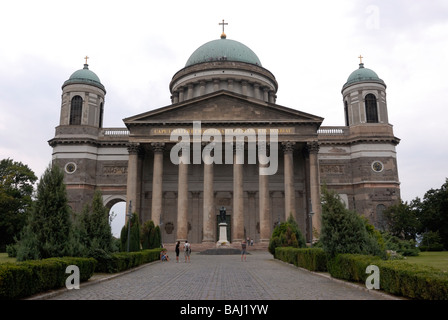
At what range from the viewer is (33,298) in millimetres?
10086

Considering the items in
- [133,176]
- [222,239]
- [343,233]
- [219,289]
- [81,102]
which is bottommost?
[219,289]

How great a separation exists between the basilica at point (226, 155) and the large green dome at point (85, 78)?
13cm

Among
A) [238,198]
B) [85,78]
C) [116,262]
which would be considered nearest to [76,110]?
[85,78]

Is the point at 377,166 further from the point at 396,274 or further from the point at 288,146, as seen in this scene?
the point at 396,274

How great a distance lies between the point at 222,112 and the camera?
135 feet

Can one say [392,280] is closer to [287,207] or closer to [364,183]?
[287,207]

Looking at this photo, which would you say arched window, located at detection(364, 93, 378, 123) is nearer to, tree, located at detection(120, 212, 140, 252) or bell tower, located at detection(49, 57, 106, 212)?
bell tower, located at detection(49, 57, 106, 212)

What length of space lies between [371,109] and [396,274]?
42662 millimetres

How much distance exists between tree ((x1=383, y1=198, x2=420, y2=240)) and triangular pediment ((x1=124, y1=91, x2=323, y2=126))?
13338 mm

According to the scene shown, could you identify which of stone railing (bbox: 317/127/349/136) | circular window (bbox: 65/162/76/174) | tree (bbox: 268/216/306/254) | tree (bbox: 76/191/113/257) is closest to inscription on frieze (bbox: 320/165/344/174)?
stone railing (bbox: 317/127/349/136)

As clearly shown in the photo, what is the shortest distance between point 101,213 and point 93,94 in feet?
118

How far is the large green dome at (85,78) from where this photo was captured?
49875 mm

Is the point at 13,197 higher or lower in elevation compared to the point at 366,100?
lower
